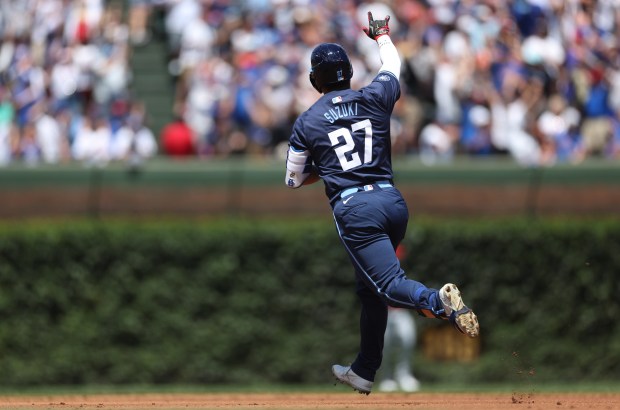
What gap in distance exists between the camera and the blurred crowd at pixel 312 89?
16828 millimetres

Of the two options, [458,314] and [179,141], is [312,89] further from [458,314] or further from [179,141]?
[458,314]

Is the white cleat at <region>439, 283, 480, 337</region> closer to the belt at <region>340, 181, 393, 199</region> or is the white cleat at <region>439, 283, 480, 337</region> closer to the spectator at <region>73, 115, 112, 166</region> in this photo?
the belt at <region>340, 181, 393, 199</region>

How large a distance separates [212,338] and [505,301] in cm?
403

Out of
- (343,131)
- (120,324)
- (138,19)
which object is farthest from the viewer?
(138,19)

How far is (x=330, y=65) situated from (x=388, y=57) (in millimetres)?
575

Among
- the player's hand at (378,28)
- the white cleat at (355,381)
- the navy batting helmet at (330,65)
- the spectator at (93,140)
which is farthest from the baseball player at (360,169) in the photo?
the spectator at (93,140)

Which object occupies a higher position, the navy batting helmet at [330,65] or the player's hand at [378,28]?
the player's hand at [378,28]

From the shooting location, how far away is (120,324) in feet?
53.6

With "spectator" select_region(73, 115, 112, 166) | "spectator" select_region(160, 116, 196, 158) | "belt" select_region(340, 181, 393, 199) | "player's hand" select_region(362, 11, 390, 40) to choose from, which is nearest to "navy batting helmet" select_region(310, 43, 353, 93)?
"player's hand" select_region(362, 11, 390, 40)

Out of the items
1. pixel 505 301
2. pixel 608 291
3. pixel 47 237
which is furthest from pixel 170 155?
pixel 608 291

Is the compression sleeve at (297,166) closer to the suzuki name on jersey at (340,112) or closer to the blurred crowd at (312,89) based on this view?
the suzuki name on jersey at (340,112)

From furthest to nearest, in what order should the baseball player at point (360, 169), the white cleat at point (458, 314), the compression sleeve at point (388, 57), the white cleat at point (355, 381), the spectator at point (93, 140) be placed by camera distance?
the spectator at point (93, 140) < the white cleat at point (355, 381) < the compression sleeve at point (388, 57) < the baseball player at point (360, 169) < the white cleat at point (458, 314)

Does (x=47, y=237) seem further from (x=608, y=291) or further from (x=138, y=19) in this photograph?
(x=608, y=291)

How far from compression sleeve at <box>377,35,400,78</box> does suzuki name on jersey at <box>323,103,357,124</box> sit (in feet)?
1.76
